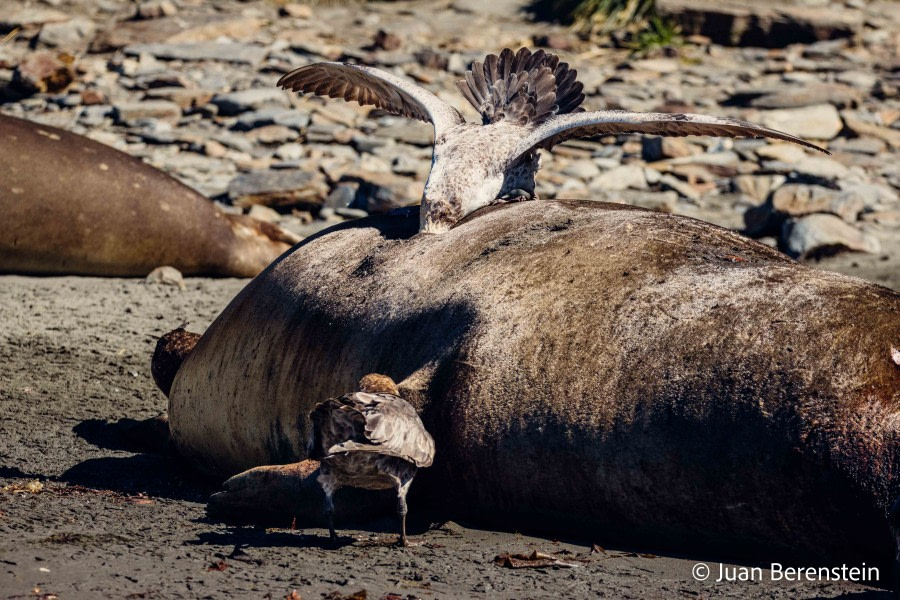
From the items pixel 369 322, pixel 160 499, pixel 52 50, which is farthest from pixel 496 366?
pixel 52 50

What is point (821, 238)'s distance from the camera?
316 inches

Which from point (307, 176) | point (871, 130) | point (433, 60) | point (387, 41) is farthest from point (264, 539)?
point (387, 41)

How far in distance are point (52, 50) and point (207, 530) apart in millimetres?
10404

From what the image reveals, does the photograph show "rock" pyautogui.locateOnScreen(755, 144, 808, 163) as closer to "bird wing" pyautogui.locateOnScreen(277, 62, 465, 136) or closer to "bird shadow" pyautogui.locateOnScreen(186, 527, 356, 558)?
"bird wing" pyautogui.locateOnScreen(277, 62, 465, 136)

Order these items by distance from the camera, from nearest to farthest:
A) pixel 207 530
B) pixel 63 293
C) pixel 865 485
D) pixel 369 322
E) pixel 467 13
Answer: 1. pixel 865 485
2. pixel 207 530
3. pixel 369 322
4. pixel 63 293
5. pixel 467 13

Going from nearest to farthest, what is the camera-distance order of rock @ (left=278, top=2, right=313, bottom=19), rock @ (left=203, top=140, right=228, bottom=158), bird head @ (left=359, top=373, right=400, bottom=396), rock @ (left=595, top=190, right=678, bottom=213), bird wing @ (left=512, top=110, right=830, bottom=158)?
bird head @ (left=359, top=373, right=400, bottom=396), bird wing @ (left=512, top=110, right=830, bottom=158), rock @ (left=595, top=190, right=678, bottom=213), rock @ (left=203, top=140, right=228, bottom=158), rock @ (left=278, top=2, right=313, bottom=19)

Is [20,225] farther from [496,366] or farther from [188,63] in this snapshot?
[188,63]

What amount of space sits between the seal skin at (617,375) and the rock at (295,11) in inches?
427

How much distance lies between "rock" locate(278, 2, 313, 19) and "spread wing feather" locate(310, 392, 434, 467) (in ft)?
38.9

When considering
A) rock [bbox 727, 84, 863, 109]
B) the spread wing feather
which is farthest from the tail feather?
rock [bbox 727, 84, 863, 109]

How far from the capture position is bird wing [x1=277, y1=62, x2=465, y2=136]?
4.82m

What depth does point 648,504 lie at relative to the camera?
123 inches

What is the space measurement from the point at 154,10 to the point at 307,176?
554 cm

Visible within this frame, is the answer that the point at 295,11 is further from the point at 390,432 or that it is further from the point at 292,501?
the point at 390,432
